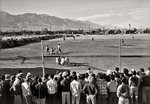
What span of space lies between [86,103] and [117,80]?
1.34 meters

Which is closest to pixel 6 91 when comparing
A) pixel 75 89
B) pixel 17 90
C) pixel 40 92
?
pixel 17 90

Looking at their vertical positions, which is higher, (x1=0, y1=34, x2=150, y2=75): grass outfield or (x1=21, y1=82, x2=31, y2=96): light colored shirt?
(x1=21, y1=82, x2=31, y2=96): light colored shirt

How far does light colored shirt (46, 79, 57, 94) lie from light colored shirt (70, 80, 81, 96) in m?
0.53

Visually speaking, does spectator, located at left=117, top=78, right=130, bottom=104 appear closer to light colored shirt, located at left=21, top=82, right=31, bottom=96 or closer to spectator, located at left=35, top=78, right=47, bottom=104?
spectator, located at left=35, top=78, right=47, bottom=104

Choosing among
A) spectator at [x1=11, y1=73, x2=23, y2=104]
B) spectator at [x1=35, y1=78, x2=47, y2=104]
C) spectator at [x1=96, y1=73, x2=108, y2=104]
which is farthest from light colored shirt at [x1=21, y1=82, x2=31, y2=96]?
spectator at [x1=96, y1=73, x2=108, y2=104]

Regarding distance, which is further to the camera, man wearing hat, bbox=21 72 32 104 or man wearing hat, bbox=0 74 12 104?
man wearing hat, bbox=0 74 12 104

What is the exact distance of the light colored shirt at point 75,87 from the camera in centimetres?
743

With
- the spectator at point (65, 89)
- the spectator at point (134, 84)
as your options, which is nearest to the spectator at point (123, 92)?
the spectator at point (134, 84)

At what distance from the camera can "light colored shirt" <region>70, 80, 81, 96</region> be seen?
293 inches

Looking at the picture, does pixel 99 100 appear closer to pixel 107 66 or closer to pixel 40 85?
pixel 40 85

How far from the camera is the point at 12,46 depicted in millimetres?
38594

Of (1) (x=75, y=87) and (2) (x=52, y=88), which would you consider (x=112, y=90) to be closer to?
(1) (x=75, y=87)

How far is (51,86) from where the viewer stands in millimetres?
7527

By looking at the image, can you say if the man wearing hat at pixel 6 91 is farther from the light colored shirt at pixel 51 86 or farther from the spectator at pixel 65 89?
the spectator at pixel 65 89
